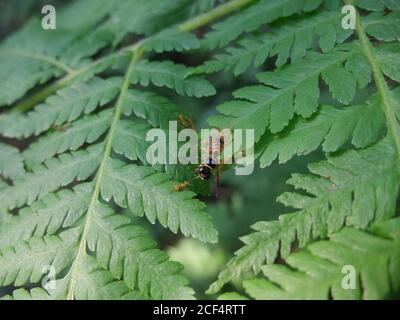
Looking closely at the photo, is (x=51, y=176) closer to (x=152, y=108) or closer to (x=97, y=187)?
(x=97, y=187)

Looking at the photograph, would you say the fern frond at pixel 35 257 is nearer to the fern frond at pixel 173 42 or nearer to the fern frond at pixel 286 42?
the fern frond at pixel 286 42

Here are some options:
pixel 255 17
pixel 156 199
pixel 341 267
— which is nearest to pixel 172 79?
pixel 255 17

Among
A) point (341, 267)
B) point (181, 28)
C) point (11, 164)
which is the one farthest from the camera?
point (181, 28)

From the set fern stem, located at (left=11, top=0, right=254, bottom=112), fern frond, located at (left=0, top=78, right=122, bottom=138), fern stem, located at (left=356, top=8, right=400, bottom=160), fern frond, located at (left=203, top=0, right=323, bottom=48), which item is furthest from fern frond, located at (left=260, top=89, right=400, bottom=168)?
fern stem, located at (left=11, top=0, right=254, bottom=112)

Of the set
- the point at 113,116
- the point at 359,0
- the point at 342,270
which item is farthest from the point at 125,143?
the point at 359,0
